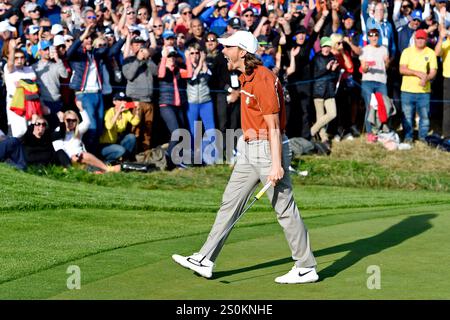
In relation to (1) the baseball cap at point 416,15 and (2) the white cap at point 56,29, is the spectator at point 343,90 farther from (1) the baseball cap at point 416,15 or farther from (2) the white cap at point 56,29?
(2) the white cap at point 56,29

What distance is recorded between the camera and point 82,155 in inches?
706

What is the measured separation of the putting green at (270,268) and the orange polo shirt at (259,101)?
1.32m

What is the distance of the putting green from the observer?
28.6 ft

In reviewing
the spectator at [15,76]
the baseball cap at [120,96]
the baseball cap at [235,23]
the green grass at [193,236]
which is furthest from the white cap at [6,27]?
the baseball cap at [235,23]

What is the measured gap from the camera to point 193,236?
39.2ft

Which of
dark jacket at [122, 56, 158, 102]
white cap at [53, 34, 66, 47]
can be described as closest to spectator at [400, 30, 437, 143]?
dark jacket at [122, 56, 158, 102]

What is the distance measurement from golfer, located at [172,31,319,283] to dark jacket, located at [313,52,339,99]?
1196 cm

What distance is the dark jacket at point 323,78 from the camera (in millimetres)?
21344

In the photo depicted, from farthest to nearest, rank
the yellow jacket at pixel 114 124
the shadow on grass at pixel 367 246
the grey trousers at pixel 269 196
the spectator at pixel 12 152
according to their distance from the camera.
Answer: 1. the yellow jacket at pixel 114 124
2. the spectator at pixel 12 152
3. the shadow on grass at pixel 367 246
4. the grey trousers at pixel 269 196

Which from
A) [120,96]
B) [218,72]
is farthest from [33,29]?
[218,72]

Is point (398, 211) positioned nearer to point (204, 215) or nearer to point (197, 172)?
point (204, 215)

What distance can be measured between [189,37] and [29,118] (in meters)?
4.10

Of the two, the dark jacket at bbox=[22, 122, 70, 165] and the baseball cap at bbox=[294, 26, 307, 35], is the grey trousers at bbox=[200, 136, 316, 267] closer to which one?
the dark jacket at bbox=[22, 122, 70, 165]

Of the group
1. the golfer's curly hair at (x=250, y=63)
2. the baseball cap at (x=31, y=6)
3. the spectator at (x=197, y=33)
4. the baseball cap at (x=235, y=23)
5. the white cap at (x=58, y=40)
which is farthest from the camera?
the spectator at (x=197, y=33)
